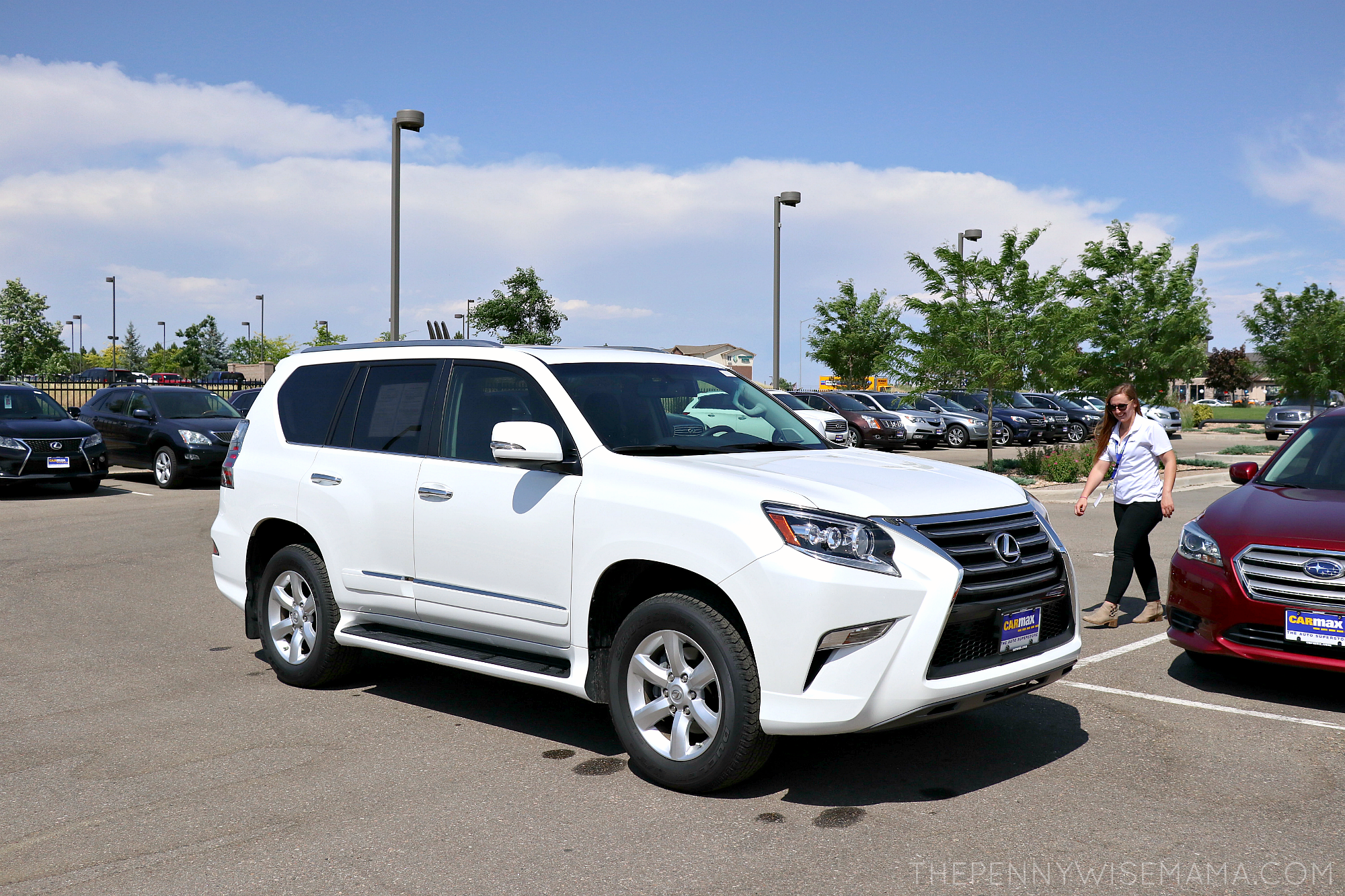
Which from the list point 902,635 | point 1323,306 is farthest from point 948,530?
point 1323,306

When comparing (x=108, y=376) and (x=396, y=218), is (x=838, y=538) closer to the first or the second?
(x=396, y=218)

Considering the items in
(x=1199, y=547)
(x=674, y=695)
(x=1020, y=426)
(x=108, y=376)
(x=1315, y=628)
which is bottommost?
(x=674, y=695)

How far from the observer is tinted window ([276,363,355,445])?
6.44 m

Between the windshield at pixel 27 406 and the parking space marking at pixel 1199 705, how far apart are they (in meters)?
16.5

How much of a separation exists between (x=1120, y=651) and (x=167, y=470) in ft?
52.0

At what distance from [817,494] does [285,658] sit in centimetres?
361

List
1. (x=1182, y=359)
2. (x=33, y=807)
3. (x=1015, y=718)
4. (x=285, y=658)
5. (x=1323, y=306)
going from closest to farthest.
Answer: (x=33, y=807)
(x=1015, y=718)
(x=285, y=658)
(x=1182, y=359)
(x=1323, y=306)

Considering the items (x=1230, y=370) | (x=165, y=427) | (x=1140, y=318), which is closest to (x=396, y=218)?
(x=165, y=427)

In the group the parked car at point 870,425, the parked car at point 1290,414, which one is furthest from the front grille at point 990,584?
the parked car at point 1290,414

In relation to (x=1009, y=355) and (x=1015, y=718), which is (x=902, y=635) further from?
(x=1009, y=355)

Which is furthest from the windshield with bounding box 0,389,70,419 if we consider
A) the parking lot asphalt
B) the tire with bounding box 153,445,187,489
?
the parking lot asphalt

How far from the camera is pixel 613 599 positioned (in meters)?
4.95

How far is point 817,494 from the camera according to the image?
4.42 metres

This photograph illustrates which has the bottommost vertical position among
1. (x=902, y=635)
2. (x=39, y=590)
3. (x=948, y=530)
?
(x=39, y=590)
